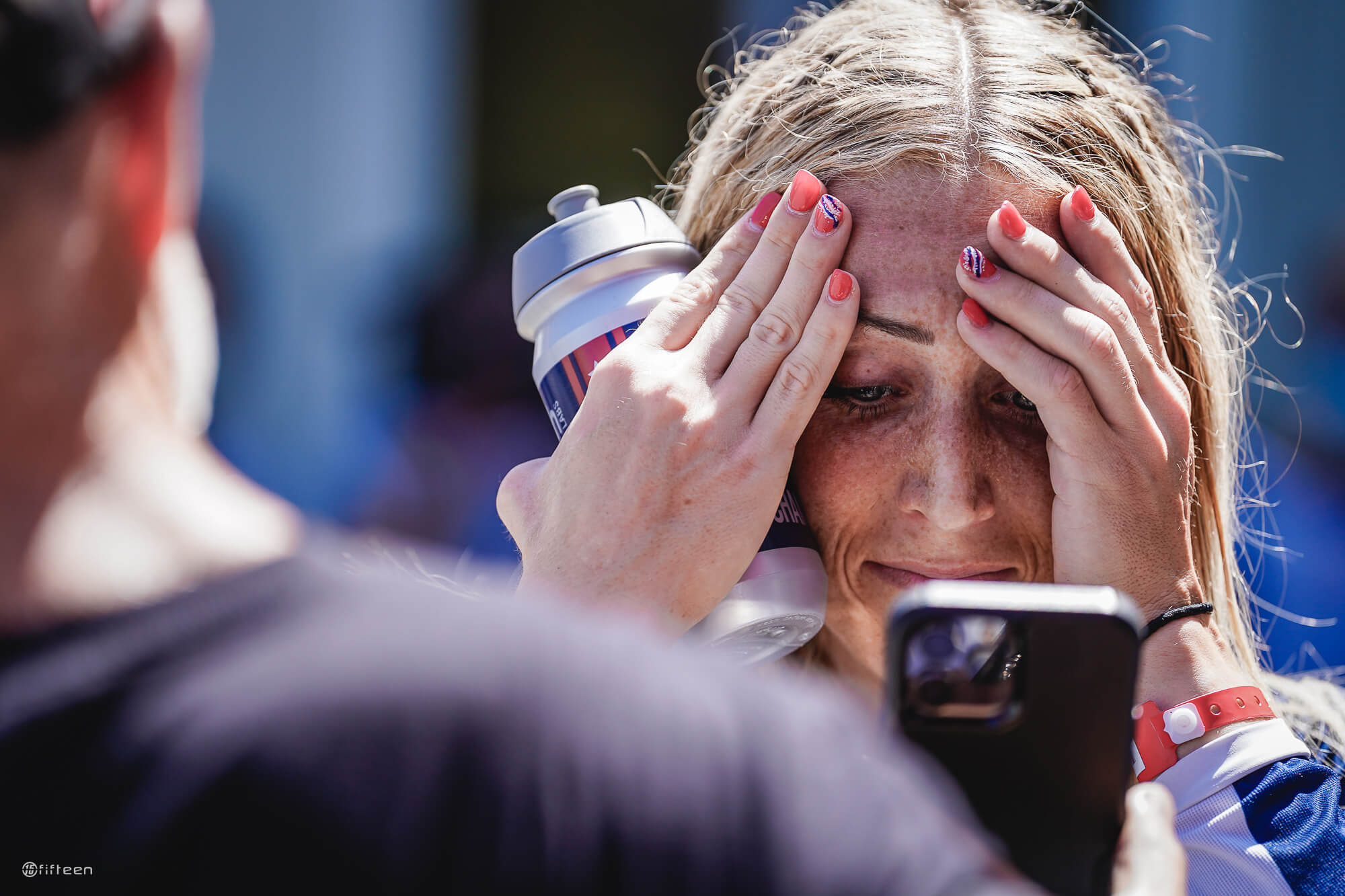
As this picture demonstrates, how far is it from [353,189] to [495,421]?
3.24 m

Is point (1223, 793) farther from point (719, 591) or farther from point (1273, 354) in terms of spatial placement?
point (1273, 354)

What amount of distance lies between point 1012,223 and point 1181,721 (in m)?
0.62

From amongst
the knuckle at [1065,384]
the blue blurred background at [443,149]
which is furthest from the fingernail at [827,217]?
the blue blurred background at [443,149]

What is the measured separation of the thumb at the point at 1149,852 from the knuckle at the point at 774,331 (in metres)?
0.70

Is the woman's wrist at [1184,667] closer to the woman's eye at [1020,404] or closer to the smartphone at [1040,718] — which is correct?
the woman's eye at [1020,404]

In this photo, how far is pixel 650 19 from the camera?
255 inches

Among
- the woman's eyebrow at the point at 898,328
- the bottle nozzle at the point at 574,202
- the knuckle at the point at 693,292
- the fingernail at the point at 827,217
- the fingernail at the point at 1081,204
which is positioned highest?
the bottle nozzle at the point at 574,202

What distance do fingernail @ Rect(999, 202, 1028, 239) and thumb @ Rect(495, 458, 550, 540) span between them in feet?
2.17

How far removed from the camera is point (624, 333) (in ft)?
4.64

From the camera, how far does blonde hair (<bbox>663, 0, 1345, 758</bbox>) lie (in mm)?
1519

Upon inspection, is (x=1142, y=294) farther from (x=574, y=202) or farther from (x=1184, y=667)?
(x=574, y=202)

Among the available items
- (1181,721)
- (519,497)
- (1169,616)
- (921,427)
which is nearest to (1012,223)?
(921,427)

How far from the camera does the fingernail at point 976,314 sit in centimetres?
140

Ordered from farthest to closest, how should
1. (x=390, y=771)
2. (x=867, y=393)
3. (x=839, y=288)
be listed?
(x=867, y=393) → (x=839, y=288) → (x=390, y=771)
